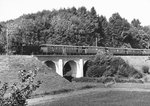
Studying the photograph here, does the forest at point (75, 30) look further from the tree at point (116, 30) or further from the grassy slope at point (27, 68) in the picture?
the grassy slope at point (27, 68)

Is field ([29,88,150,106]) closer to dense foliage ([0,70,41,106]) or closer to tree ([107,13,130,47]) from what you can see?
dense foliage ([0,70,41,106])

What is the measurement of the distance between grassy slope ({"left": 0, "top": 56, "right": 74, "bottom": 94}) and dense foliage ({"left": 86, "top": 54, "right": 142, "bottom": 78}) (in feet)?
53.4

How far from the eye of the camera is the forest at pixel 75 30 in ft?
240

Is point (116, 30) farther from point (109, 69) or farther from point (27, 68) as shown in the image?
point (27, 68)

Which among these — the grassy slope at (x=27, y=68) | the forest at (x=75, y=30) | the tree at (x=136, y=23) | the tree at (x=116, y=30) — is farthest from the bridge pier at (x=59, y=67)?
the tree at (x=136, y=23)

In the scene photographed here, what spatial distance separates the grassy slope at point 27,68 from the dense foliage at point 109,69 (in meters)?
16.3

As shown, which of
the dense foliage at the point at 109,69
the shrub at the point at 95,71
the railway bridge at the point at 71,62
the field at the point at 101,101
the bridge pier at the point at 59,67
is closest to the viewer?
the field at the point at 101,101

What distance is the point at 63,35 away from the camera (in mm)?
79875

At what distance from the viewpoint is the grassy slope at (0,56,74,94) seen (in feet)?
113

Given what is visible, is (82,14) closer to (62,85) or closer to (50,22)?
(50,22)

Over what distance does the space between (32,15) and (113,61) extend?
5367cm

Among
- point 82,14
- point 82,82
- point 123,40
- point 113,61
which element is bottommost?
point 82,82

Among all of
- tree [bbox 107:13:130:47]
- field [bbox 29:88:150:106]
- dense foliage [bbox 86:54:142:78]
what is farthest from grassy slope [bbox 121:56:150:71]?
field [bbox 29:88:150:106]

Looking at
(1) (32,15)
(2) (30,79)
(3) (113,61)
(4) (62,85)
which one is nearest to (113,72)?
(3) (113,61)
